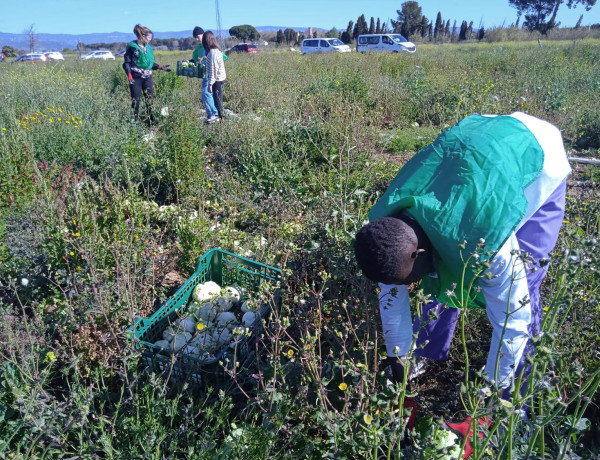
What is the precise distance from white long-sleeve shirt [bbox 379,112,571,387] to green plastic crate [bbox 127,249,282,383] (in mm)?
507

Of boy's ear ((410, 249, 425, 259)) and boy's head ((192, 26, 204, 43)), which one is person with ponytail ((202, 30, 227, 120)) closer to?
boy's head ((192, 26, 204, 43))

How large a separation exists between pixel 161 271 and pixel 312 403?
1.62 m

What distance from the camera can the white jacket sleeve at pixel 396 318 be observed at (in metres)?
1.96

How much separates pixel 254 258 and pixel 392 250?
1822 millimetres

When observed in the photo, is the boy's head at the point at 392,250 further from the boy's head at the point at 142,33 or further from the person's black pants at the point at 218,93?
the boy's head at the point at 142,33

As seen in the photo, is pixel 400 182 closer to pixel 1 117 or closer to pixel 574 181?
pixel 574 181

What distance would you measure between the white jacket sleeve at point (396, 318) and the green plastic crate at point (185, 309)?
452mm

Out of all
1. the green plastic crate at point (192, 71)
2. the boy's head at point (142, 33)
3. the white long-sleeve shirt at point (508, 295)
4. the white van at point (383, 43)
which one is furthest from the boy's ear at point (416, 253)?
the white van at point (383, 43)

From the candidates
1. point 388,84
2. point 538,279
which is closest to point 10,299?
point 538,279

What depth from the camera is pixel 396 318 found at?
1979 mm

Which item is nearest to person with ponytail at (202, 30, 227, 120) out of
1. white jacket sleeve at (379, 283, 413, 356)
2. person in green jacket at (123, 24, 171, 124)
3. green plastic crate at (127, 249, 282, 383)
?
person in green jacket at (123, 24, 171, 124)

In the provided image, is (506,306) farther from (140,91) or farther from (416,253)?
(140,91)

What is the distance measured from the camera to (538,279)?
1958mm

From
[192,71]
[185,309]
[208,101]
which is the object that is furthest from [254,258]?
[192,71]
